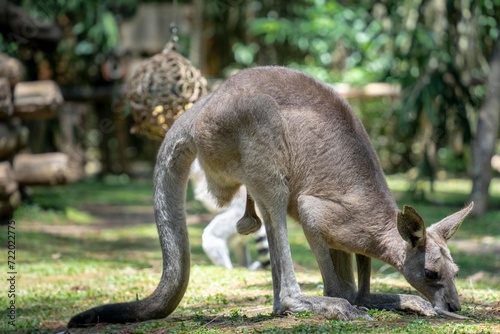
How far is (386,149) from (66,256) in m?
12.0

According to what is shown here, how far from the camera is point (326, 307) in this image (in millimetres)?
4895

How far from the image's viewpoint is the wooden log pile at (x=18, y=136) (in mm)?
10531

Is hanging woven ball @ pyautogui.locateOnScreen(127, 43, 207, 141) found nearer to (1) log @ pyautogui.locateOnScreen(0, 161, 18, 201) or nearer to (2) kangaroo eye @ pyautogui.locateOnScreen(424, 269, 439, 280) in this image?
(2) kangaroo eye @ pyautogui.locateOnScreen(424, 269, 439, 280)

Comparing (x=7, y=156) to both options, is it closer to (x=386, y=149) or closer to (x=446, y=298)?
(x=446, y=298)

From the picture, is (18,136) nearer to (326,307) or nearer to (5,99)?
(5,99)

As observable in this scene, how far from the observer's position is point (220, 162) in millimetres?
5227

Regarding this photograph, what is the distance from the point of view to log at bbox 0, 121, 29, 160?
1084cm

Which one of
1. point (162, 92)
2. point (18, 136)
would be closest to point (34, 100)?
point (18, 136)

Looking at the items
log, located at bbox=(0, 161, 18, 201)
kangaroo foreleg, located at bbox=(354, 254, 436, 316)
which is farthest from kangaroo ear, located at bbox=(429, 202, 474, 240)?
log, located at bbox=(0, 161, 18, 201)

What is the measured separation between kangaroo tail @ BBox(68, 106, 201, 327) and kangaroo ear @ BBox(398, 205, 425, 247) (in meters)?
1.37

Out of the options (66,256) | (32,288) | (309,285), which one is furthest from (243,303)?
(66,256)

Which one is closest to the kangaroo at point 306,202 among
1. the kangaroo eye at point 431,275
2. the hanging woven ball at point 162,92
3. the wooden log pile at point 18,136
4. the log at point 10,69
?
the kangaroo eye at point 431,275

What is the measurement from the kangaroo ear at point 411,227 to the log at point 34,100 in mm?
7281

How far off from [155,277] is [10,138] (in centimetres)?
452
